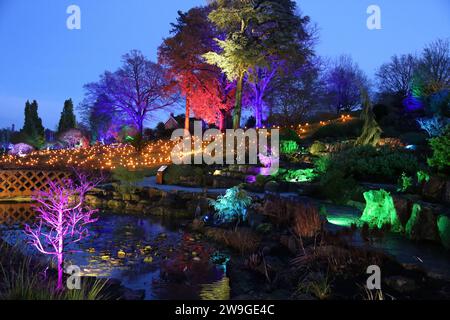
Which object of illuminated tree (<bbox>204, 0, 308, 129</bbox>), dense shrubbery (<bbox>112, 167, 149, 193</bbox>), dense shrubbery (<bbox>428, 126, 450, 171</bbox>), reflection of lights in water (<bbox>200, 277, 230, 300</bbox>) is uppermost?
illuminated tree (<bbox>204, 0, 308, 129</bbox>)

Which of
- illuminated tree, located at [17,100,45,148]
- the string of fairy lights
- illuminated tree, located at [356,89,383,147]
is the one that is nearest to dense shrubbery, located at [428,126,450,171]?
illuminated tree, located at [356,89,383,147]

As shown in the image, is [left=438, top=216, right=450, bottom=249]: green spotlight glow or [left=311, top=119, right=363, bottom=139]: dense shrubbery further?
[left=311, top=119, right=363, bottom=139]: dense shrubbery

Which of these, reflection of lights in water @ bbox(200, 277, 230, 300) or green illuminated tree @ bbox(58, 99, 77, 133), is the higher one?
green illuminated tree @ bbox(58, 99, 77, 133)

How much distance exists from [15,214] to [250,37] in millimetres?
13266

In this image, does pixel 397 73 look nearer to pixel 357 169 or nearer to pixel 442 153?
pixel 357 169

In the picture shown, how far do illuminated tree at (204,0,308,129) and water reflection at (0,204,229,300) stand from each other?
33.7ft

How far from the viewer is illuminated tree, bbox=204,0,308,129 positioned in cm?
1852

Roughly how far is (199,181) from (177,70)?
1160 centimetres

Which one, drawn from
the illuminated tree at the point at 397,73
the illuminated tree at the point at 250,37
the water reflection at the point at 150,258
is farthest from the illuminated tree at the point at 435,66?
the water reflection at the point at 150,258

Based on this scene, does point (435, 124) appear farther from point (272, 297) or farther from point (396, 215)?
point (272, 297)

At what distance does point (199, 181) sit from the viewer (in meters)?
14.9

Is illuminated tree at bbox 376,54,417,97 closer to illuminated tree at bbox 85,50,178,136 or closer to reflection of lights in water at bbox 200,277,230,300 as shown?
illuminated tree at bbox 85,50,178,136

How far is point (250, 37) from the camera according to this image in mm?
19406

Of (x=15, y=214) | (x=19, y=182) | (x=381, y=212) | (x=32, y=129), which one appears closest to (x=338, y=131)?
(x=381, y=212)
